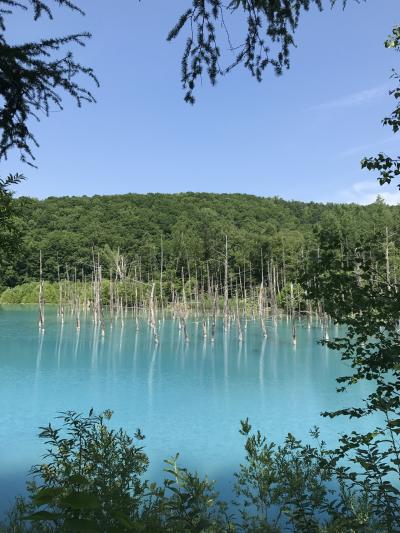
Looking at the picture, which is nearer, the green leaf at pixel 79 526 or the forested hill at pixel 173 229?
the green leaf at pixel 79 526

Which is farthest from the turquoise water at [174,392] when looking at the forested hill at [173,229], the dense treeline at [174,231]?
the forested hill at [173,229]

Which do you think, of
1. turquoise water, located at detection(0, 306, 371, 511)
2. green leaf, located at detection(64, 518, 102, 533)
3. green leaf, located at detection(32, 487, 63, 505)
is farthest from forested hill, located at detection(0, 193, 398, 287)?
green leaf, located at detection(64, 518, 102, 533)

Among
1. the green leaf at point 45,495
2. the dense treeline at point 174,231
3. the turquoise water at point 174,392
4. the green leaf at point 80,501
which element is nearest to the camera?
the green leaf at point 80,501

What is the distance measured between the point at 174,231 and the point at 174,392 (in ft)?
227

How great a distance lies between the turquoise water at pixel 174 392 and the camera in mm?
10969

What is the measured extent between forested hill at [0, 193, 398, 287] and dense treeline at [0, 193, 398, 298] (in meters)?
0.17

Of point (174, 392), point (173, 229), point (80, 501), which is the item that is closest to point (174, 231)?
point (173, 229)

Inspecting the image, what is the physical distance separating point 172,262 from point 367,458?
2585 inches

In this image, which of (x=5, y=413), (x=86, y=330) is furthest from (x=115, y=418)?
(x=86, y=330)

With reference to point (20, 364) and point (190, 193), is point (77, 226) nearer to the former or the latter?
point (190, 193)

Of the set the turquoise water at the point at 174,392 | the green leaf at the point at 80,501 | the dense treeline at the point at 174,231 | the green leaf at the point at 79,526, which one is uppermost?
the dense treeline at the point at 174,231

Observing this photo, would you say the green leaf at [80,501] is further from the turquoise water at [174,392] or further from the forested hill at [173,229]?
the forested hill at [173,229]

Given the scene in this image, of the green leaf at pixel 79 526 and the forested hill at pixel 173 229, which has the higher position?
Answer: the forested hill at pixel 173 229

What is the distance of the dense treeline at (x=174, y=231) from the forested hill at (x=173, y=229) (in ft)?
0.54
